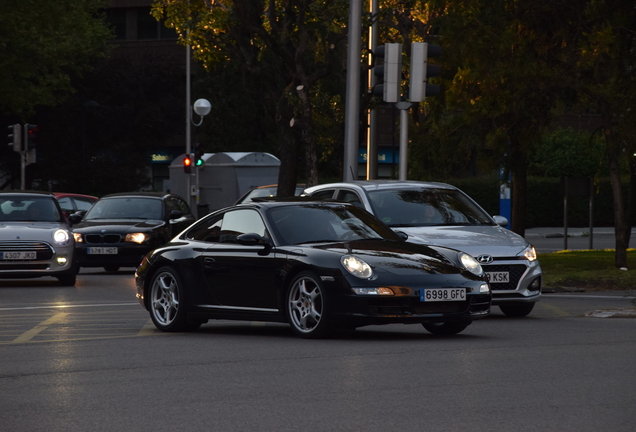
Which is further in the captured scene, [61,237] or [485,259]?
[61,237]

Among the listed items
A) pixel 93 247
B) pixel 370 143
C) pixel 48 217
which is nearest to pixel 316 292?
pixel 48 217

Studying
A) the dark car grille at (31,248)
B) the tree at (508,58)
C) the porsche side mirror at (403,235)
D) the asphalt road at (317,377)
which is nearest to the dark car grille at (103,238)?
the dark car grille at (31,248)

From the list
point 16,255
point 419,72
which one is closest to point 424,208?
point 419,72

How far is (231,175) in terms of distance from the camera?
45500 mm

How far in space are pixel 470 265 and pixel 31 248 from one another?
9.80 meters

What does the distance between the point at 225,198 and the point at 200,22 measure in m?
15.3

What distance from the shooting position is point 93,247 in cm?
2333

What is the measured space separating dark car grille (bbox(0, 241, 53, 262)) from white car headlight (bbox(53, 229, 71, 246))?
0.19 m

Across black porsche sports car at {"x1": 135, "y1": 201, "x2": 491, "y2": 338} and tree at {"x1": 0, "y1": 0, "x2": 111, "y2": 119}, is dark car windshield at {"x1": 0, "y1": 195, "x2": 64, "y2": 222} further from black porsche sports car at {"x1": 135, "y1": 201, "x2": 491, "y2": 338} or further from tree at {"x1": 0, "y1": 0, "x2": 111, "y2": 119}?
tree at {"x1": 0, "y1": 0, "x2": 111, "y2": 119}

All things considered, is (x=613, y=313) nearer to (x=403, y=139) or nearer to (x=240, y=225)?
(x=240, y=225)

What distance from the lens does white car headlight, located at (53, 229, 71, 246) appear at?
19875 millimetres

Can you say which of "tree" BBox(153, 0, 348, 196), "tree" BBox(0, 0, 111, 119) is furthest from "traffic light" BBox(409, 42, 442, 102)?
"tree" BBox(0, 0, 111, 119)

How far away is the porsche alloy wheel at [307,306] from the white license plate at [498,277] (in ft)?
9.42

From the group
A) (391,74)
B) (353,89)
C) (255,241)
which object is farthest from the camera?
(353,89)
